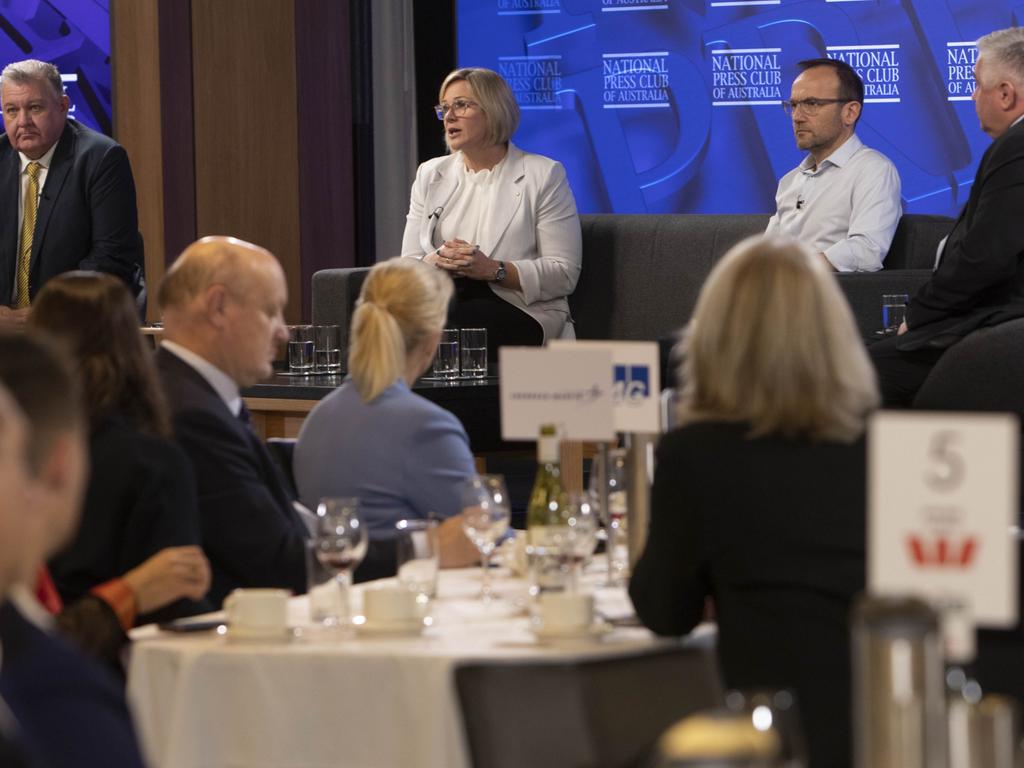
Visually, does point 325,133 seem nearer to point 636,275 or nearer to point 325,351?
point 636,275

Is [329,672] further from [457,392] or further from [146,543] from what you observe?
[457,392]

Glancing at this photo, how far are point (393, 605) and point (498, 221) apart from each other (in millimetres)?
5296

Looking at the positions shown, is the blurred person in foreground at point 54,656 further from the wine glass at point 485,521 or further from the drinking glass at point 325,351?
the drinking glass at point 325,351

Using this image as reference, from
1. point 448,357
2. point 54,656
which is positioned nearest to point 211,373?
point 54,656

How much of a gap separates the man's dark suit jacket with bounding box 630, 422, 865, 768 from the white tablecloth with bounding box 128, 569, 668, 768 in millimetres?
161

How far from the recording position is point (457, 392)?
6270mm

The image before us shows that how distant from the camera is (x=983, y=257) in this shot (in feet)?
20.1

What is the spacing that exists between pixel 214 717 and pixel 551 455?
712 millimetres

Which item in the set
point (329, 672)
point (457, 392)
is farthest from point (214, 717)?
point (457, 392)

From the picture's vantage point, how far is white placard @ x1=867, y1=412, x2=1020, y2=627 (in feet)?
4.81

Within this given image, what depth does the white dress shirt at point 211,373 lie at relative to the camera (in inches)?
140

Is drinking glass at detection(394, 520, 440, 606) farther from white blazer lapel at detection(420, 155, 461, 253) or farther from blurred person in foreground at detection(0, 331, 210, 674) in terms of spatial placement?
white blazer lapel at detection(420, 155, 461, 253)

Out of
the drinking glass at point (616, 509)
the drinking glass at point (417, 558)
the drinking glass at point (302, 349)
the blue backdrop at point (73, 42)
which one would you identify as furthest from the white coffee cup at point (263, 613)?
the blue backdrop at point (73, 42)

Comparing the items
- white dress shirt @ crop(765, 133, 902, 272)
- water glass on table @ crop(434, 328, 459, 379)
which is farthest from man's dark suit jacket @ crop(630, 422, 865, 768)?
white dress shirt @ crop(765, 133, 902, 272)
